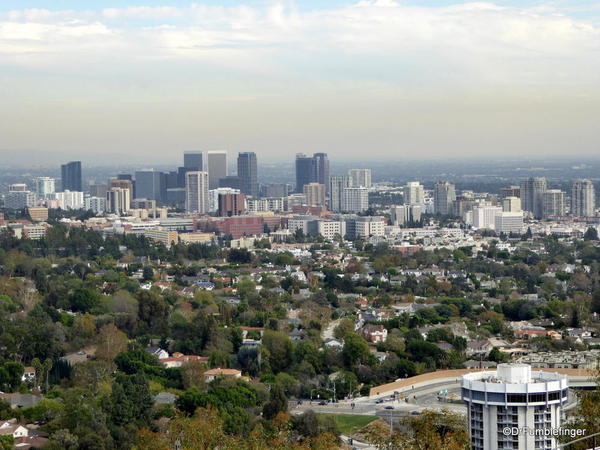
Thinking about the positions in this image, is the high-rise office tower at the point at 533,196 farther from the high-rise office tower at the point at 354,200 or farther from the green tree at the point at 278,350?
the green tree at the point at 278,350

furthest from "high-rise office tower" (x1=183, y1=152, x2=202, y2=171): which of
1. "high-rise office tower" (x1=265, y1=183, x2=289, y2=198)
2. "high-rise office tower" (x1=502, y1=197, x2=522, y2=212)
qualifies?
"high-rise office tower" (x1=502, y1=197, x2=522, y2=212)

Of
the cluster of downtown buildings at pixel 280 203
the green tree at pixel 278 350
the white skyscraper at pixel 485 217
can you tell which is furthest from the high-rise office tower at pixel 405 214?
the green tree at pixel 278 350

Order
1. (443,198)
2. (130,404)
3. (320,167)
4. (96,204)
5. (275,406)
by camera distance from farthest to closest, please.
Result: 1. (320,167)
2. (96,204)
3. (443,198)
4. (275,406)
5. (130,404)

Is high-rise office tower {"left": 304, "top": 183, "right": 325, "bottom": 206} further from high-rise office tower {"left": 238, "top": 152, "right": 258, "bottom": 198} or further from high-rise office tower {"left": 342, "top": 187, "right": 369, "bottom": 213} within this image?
high-rise office tower {"left": 238, "top": 152, "right": 258, "bottom": 198}

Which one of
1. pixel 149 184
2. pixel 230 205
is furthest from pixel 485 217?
pixel 149 184

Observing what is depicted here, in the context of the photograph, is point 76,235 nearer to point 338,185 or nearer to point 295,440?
point 295,440

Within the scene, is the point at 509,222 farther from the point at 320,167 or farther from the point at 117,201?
the point at 320,167

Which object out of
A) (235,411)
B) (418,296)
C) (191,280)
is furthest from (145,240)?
(235,411)
